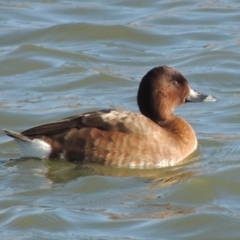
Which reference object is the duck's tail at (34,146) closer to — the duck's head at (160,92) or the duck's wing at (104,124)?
the duck's wing at (104,124)

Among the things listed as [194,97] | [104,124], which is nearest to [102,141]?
[104,124]

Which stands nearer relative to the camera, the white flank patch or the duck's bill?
the white flank patch

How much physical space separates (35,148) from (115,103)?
2.41 m

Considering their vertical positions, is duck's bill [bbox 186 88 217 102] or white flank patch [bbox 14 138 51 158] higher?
duck's bill [bbox 186 88 217 102]

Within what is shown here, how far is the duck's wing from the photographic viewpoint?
9906mm

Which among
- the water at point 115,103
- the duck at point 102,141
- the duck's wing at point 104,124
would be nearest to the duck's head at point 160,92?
the duck at point 102,141

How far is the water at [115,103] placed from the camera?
330 inches

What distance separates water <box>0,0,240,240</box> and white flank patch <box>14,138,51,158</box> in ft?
0.30

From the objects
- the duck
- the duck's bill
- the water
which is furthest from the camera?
the duck's bill

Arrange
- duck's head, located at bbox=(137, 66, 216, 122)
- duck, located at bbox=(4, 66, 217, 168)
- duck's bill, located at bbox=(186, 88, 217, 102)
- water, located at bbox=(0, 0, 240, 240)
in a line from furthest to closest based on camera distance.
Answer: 1. duck's bill, located at bbox=(186, 88, 217, 102)
2. duck's head, located at bbox=(137, 66, 216, 122)
3. duck, located at bbox=(4, 66, 217, 168)
4. water, located at bbox=(0, 0, 240, 240)

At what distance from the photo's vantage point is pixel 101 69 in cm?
1348

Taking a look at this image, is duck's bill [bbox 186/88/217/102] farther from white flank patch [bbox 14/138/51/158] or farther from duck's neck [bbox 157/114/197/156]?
white flank patch [bbox 14/138/51/158]

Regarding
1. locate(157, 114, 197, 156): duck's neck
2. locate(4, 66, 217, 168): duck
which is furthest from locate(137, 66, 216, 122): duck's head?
locate(4, 66, 217, 168): duck

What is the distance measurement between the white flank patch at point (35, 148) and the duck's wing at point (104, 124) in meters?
0.09
